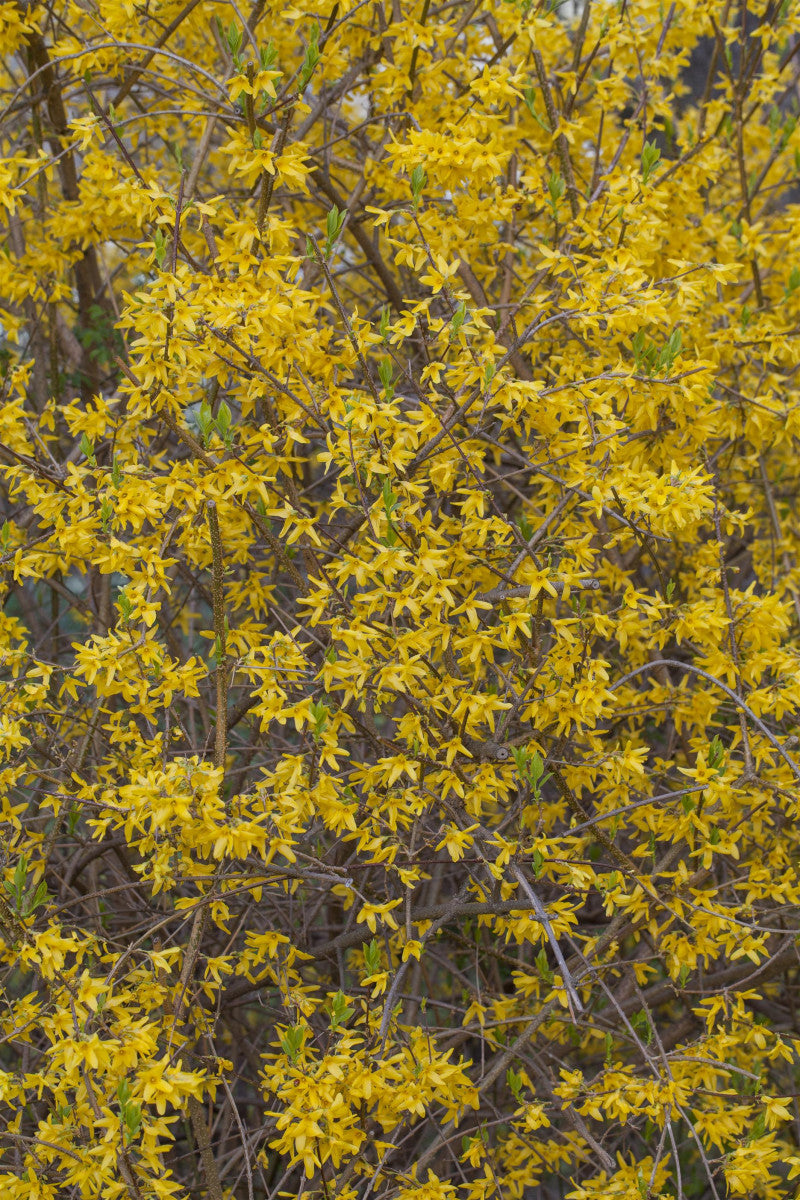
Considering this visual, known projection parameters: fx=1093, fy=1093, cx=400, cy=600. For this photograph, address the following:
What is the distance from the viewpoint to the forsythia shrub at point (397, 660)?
231 centimetres

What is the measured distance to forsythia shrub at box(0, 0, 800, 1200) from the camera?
2.31 meters

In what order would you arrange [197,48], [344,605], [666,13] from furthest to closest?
[197,48] < [666,13] < [344,605]

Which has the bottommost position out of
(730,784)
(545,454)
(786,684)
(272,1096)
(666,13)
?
(272,1096)

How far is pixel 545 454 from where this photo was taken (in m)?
2.91

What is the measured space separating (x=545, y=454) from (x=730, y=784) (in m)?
0.97

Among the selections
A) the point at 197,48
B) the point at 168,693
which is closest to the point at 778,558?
the point at 168,693

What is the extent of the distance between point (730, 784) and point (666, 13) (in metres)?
2.44

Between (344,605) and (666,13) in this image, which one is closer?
(344,605)

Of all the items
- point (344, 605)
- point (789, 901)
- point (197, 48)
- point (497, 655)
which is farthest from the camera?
point (197, 48)

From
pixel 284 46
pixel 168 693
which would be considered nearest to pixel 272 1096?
pixel 168 693

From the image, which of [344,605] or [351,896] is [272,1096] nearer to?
[351,896]

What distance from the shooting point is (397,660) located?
231 centimetres

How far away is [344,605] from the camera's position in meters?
2.53

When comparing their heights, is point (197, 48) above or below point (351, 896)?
above
